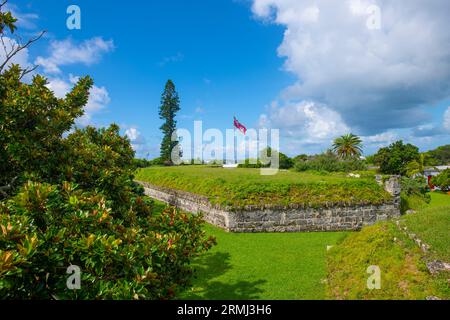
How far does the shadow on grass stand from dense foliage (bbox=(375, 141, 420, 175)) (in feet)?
171

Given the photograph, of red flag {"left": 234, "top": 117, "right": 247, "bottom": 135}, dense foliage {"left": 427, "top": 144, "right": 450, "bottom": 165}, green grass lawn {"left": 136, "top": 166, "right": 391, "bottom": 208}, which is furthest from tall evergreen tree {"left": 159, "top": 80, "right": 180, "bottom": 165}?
dense foliage {"left": 427, "top": 144, "right": 450, "bottom": 165}

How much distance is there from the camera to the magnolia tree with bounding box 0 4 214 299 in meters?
3.23

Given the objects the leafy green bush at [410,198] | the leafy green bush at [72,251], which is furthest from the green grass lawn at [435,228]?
the leafy green bush at [410,198]

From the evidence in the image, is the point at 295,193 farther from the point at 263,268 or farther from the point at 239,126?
the point at 239,126

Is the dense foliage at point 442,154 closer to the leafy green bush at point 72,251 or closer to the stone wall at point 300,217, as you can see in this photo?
the stone wall at point 300,217

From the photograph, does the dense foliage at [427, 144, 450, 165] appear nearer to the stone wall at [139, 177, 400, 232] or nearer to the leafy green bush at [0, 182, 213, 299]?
the stone wall at [139, 177, 400, 232]

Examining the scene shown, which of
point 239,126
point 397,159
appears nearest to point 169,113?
point 239,126

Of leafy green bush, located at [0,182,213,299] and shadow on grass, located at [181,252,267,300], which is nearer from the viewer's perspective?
leafy green bush, located at [0,182,213,299]

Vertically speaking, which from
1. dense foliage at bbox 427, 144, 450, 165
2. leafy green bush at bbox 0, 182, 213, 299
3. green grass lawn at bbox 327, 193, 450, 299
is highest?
dense foliage at bbox 427, 144, 450, 165

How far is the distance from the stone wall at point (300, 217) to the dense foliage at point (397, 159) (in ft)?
141

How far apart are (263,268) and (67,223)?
22.3ft

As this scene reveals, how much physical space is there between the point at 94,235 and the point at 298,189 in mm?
12549
